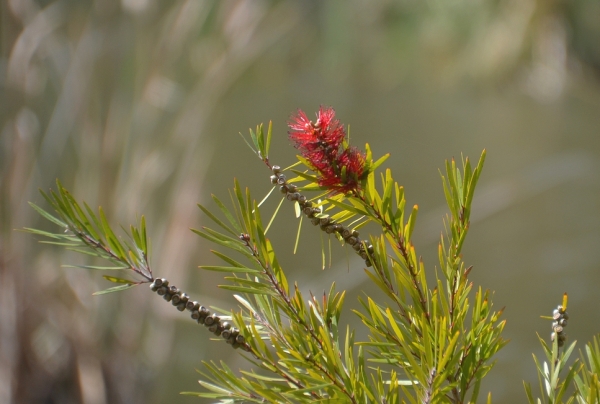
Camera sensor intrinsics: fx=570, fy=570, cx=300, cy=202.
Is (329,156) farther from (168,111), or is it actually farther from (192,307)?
(168,111)

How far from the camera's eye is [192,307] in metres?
0.10

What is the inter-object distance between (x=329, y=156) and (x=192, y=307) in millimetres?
38

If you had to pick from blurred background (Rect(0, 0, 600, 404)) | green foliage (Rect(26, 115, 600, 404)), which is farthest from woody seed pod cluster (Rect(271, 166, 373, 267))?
blurred background (Rect(0, 0, 600, 404))

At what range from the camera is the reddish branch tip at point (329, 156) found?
11 centimetres

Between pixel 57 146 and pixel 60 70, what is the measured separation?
13 cm

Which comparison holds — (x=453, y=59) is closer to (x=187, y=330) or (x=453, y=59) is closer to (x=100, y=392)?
(x=100, y=392)

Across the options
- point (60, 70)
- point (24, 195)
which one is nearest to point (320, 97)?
point (60, 70)

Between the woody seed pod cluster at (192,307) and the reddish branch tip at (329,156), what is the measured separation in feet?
0.11

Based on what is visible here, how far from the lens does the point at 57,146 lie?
795mm

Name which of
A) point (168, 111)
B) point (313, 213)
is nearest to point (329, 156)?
point (313, 213)

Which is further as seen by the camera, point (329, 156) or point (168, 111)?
point (168, 111)

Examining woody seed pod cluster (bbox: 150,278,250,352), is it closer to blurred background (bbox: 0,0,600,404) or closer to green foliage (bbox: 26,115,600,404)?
green foliage (bbox: 26,115,600,404)

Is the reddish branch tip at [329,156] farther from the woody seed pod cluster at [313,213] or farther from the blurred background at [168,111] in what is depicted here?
the blurred background at [168,111]

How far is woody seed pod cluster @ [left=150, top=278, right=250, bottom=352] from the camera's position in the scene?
0.32 ft
